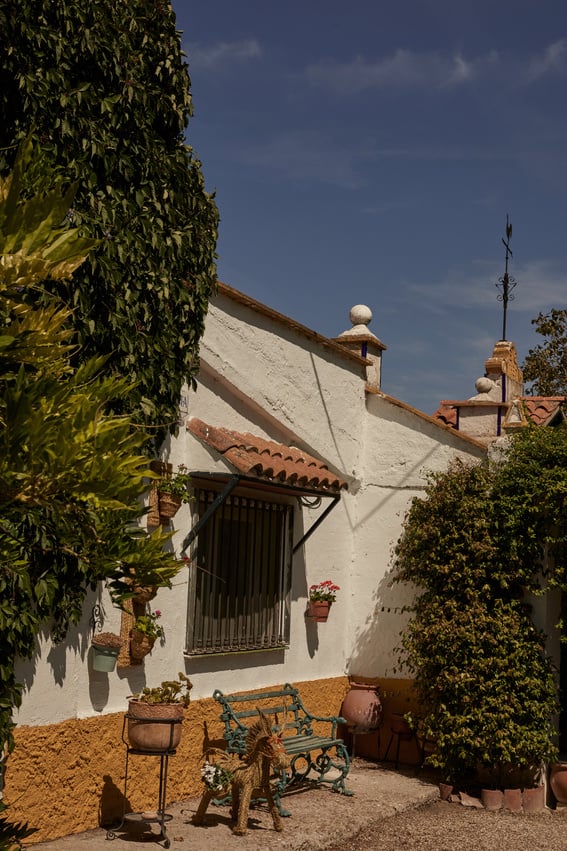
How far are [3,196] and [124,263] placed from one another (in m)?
3.45

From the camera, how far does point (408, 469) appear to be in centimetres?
1070

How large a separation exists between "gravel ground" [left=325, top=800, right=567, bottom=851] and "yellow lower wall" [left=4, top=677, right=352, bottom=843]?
1484 mm

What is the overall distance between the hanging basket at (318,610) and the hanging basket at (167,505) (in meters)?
2.80

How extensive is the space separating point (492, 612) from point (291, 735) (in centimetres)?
236

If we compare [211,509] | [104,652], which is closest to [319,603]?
[211,509]

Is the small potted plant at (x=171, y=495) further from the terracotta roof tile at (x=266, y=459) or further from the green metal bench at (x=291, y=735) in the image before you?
the green metal bench at (x=291, y=735)

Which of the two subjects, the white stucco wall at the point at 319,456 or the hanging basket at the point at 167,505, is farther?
Answer: the white stucco wall at the point at 319,456

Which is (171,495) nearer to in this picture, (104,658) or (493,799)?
(104,658)

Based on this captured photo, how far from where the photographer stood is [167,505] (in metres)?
7.63

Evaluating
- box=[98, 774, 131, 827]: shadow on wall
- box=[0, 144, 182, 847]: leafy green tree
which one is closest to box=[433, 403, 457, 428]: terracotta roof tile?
box=[98, 774, 131, 827]: shadow on wall

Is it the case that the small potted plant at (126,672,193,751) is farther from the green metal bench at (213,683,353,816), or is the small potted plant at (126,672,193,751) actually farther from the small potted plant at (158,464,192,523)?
the small potted plant at (158,464,192,523)

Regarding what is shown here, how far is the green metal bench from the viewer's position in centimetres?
794

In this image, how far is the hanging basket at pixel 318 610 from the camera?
32.6 ft

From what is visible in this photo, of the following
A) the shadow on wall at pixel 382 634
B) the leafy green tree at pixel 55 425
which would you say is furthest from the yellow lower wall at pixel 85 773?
the leafy green tree at pixel 55 425
